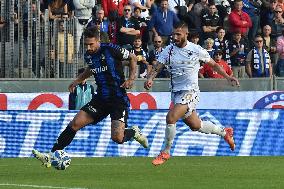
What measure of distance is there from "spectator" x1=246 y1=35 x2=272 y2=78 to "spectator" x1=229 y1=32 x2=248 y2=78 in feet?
0.69

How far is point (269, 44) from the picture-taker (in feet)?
84.9

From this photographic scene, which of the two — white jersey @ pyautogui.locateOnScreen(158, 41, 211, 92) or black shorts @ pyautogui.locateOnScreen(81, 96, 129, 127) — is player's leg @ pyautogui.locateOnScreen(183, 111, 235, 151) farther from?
black shorts @ pyautogui.locateOnScreen(81, 96, 129, 127)

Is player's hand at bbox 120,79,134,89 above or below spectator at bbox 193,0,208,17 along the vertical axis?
above

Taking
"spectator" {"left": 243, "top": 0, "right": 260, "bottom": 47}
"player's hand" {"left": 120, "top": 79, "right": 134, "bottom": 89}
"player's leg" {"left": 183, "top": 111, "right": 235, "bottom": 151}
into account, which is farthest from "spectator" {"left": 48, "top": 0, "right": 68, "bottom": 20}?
"player's hand" {"left": 120, "top": 79, "right": 134, "bottom": 89}

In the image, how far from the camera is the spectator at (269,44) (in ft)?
83.9

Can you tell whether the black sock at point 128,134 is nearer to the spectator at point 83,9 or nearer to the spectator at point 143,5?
the spectator at point 83,9

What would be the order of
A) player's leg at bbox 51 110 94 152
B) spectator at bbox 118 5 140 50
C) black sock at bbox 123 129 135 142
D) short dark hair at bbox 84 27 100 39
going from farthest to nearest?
1. spectator at bbox 118 5 140 50
2. black sock at bbox 123 129 135 142
3. player's leg at bbox 51 110 94 152
4. short dark hair at bbox 84 27 100 39

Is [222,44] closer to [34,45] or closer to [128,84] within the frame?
[34,45]

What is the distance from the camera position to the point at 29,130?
21.3m

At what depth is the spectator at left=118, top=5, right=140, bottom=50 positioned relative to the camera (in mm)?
24094

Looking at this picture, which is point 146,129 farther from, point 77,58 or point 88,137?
point 77,58

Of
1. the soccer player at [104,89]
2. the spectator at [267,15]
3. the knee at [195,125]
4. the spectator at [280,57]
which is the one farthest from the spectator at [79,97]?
the spectator at [267,15]

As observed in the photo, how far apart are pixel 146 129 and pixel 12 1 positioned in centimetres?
444

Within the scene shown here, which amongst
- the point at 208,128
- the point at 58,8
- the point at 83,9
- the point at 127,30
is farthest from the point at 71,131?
the point at 58,8
